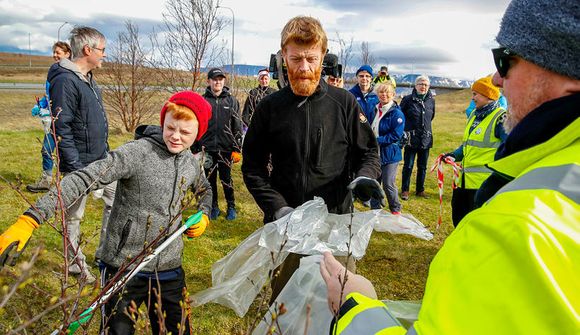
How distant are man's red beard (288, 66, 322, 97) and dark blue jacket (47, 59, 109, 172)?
211cm

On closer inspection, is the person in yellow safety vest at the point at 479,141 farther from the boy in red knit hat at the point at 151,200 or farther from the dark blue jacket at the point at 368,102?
the boy in red knit hat at the point at 151,200

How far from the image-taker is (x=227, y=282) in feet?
8.43

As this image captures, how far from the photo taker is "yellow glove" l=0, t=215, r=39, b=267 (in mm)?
1453

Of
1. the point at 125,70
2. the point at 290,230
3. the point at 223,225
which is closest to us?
the point at 290,230

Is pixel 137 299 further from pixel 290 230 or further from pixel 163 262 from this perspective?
pixel 290 230

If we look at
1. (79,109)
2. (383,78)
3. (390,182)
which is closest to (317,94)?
(79,109)

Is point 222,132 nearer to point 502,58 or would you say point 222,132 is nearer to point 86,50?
point 86,50

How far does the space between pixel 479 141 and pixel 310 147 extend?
248 centimetres

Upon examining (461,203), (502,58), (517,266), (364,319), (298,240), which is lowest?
(461,203)

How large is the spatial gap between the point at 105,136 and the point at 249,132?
200cm

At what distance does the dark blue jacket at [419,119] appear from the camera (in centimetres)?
700

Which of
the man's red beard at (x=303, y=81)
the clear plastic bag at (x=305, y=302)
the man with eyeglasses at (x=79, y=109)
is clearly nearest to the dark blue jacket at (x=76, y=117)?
the man with eyeglasses at (x=79, y=109)

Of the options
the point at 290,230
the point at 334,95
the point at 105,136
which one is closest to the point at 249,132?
Answer: the point at 334,95

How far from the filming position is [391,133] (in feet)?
19.2
